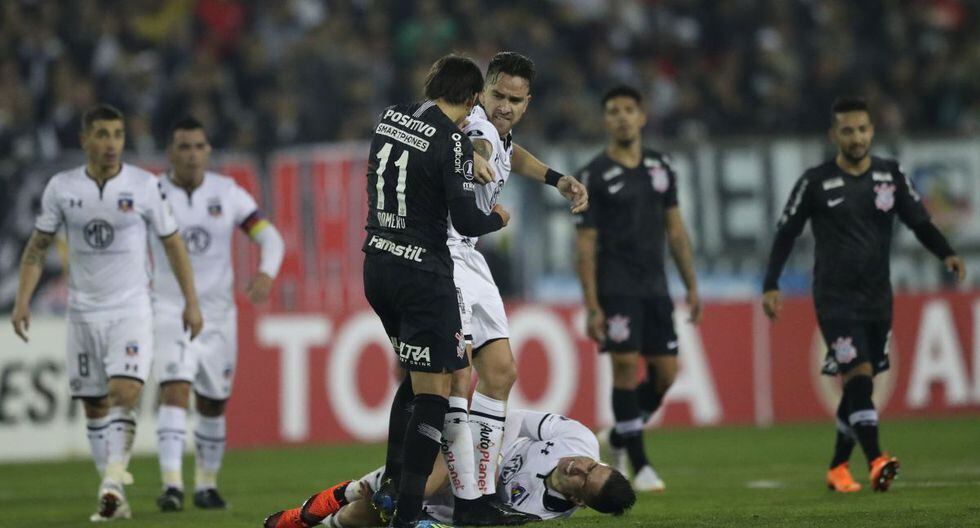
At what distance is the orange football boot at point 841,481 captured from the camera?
10.3 metres

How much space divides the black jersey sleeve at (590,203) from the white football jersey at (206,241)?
7.85ft

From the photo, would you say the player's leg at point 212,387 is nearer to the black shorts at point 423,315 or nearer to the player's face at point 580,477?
the player's face at point 580,477

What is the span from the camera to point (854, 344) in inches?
410

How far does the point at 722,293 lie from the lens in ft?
59.9

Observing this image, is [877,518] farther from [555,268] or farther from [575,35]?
[575,35]

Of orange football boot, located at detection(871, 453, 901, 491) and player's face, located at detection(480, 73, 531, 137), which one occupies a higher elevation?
player's face, located at detection(480, 73, 531, 137)

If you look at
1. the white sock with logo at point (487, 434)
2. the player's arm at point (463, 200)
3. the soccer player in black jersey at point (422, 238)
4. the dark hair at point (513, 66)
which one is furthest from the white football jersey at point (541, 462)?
the dark hair at point (513, 66)

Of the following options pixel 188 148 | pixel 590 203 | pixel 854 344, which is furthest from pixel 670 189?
pixel 188 148

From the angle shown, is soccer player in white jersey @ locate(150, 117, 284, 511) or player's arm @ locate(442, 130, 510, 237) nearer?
player's arm @ locate(442, 130, 510, 237)

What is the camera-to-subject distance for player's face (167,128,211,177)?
11.3m

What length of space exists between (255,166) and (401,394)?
10.1 meters

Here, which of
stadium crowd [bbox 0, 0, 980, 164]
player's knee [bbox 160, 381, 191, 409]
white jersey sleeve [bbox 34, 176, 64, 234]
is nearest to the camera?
white jersey sleeve [bbox 34, 176, 64, 234]

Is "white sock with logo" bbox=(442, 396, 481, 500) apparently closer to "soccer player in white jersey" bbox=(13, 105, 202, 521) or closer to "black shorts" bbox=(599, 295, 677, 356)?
"soccer player in white jersey" bbox=(13, 105, 202, 521)

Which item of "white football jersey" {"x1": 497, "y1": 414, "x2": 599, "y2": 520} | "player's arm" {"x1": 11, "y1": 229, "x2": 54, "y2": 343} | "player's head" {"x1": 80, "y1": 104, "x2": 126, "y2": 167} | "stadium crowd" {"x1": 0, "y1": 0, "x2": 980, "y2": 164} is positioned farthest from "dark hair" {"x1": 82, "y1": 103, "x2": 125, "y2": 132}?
"stadium crowd" {"x1": 0, "y1": 0, "x2": 980, "y2": 164}
